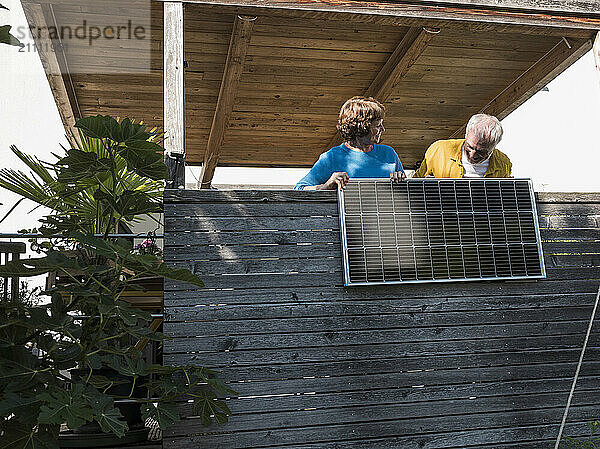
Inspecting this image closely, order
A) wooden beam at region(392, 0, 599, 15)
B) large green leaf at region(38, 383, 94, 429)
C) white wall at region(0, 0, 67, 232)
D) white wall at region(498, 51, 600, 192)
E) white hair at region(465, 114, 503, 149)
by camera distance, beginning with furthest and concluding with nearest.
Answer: white wall at region(498, 51, 600, 192)
white wall at region(0, 0, 67, 232)
wooden beam at region(392, 0, 599, 15)
white hair at region(465, 114, 503, 149)
large green leaf at region(38, 383, 94, 429)

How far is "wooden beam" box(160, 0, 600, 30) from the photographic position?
2.96m

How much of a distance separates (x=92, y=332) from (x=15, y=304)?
278 millimetres

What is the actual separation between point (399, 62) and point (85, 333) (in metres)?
2.70

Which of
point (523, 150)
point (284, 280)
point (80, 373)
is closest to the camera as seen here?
point (80, 373)

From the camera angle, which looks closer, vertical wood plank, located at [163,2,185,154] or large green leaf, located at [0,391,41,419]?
large green leaf, located at [0,391,41,419]

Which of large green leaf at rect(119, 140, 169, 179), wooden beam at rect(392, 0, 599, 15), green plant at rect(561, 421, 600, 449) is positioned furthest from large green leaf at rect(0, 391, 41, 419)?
wooden beam at rect(392, 0, 599, 15)

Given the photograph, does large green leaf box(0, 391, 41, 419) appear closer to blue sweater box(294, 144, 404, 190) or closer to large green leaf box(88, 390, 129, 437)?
large green leaf box(88, 390, 129, 437)

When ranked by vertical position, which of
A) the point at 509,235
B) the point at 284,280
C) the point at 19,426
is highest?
the point at 509,235

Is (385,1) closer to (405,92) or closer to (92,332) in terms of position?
(405,92)

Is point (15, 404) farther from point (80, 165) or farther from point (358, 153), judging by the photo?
point (358, 153)

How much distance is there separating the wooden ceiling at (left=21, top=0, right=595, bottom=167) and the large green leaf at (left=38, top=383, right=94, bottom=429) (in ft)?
6.09

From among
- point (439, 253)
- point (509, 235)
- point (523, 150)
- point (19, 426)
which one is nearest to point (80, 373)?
point (19, 426)

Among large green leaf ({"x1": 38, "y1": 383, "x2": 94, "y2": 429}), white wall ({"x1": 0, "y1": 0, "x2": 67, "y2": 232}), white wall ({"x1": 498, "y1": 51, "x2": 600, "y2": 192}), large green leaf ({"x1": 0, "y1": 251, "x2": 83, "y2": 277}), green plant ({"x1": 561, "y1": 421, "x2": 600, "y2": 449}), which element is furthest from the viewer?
white wall ({"x1": 498, "y1": 51, "x2": 600, "y2": 192})

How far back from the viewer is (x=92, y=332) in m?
2.23
